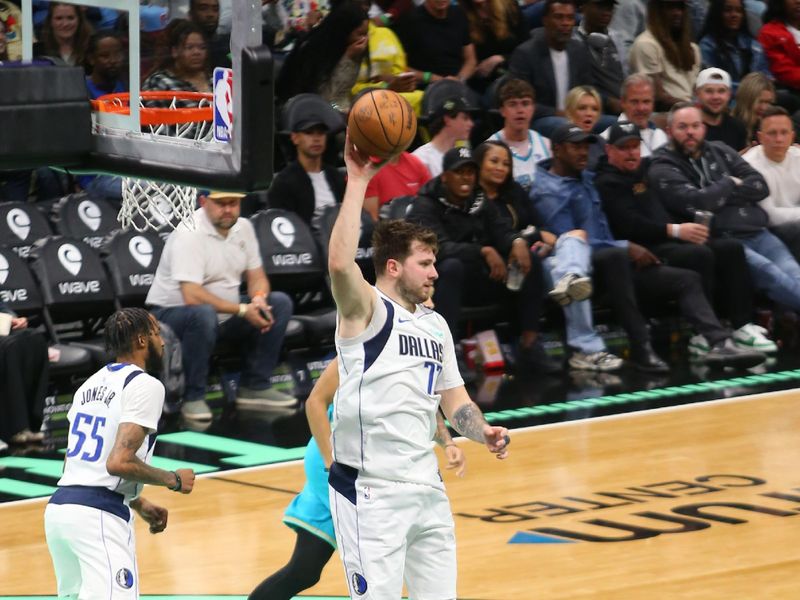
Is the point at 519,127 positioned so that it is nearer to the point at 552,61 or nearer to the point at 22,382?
the point at 552,61

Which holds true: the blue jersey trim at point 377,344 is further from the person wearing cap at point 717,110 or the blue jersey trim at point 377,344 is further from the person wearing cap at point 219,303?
the person wearing cap at point 717,110

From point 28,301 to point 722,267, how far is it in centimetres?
525

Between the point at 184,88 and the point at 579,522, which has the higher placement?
the point at 184,88

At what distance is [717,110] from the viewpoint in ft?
44.0

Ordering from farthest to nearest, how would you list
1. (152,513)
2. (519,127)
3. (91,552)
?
(519,127) → (152,513) → (91,552)

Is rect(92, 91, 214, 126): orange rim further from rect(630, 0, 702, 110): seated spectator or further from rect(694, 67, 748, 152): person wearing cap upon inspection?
rect(630, 0, 702, 110): seated spectator

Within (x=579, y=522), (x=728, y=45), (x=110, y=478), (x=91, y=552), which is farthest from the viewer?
(x=728, y=45)

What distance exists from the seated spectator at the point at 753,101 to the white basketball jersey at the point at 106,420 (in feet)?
29.0

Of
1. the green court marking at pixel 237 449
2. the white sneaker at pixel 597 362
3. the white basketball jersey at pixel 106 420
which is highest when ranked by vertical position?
the white basketball jersey at pixel 106 420

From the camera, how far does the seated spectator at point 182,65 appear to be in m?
5.84

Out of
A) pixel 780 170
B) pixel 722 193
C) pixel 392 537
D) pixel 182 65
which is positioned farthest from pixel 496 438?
Answer: pixel 780 170

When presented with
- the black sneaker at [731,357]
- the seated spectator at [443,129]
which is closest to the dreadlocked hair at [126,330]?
the seated spectator at [443,129]

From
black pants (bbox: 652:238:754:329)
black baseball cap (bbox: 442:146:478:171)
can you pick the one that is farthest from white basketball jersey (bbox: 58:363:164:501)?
black pants (bbox: 652:238:754:329)

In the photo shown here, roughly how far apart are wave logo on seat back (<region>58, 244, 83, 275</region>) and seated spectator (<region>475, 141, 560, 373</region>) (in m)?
2.88
